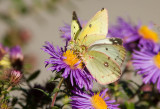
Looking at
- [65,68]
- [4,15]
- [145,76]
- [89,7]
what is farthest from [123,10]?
[65,68]

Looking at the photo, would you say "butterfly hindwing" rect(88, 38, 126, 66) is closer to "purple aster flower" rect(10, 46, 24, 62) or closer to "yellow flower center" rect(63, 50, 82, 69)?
"yellow flower center" rect(63, 50, 82, 69)

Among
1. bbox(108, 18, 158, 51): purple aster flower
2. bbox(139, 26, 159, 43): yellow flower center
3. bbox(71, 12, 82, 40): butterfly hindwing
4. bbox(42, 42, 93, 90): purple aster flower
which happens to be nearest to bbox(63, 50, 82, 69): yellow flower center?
bbox(42, 42, 93, 90): purple aster flower

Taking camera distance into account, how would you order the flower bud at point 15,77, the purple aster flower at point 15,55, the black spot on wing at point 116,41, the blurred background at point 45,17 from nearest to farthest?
the flower bud at point 15,77, the black spot on wing at point 116,41, the purple aster flower at point 15,55, the blurred background at point 45,17

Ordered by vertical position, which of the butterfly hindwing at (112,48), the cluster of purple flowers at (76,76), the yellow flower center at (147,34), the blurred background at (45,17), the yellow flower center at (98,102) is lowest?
the yellow flower center at (98,102)

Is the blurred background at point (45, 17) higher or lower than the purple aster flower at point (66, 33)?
higher

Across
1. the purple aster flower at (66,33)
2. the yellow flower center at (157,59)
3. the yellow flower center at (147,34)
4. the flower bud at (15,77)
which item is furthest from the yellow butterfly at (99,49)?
the yellow flower center at (147,34)

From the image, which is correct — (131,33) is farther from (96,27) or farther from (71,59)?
(71,59)

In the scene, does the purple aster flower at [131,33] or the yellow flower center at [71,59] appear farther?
the purple aster flower at [131,33]

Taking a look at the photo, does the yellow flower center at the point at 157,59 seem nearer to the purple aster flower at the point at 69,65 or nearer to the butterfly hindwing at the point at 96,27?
the butterfly hindwing at the point at 96,27
